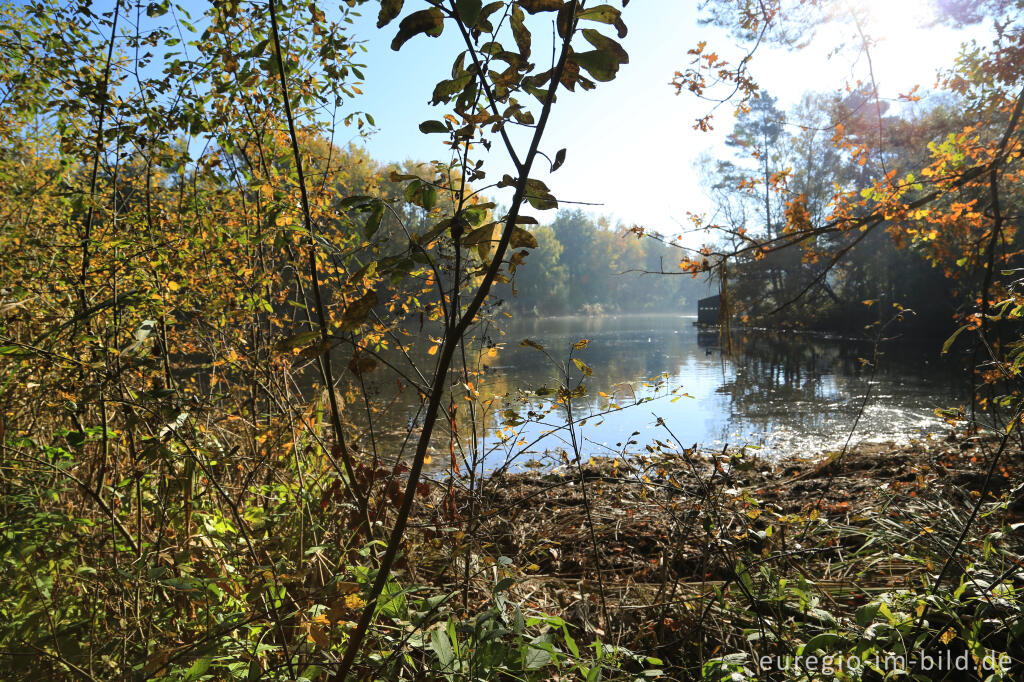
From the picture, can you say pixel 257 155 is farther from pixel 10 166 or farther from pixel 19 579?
pixel 19 579

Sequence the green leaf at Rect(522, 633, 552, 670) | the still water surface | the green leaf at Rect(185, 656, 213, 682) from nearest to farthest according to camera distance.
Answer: the green leaf at Rect(185, 656, 213, 682) → the green leaf at Rect(522, 633, 552, 670) → the still water surface

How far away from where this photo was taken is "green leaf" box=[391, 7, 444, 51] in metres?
0.80

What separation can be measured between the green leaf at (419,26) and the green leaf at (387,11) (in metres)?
0.03

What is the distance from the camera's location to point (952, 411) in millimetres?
2793

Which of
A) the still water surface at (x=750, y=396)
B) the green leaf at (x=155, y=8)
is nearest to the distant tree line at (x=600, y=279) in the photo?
the still water surface at (x=750, y=396)

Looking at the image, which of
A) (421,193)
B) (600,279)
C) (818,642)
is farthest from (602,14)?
(600,279)

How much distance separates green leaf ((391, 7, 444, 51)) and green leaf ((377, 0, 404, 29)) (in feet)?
0.11

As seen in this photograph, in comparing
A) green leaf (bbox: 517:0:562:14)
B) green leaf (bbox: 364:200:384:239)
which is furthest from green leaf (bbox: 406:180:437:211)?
green leaf (bbox: 517:0:562:14)

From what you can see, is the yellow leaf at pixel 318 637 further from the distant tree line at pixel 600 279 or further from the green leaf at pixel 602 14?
the distant tree line at pixel 600 279

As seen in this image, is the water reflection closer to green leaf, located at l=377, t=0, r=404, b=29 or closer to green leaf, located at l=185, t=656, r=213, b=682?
green leaf, located at l=185, t=656, r=213, b=682

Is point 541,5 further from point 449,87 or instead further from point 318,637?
point 318,637

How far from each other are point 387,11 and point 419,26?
0.06 metres

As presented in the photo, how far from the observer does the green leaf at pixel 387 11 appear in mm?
814

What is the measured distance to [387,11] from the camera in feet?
2.69
